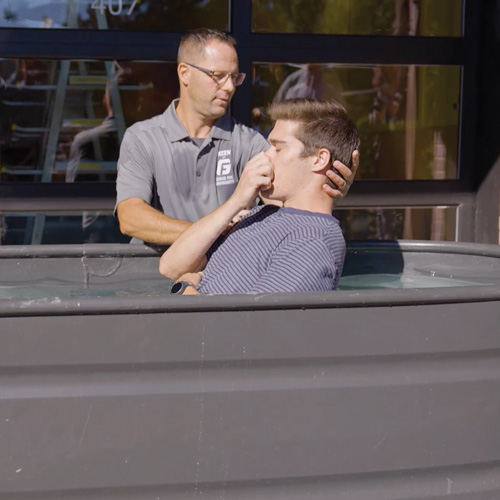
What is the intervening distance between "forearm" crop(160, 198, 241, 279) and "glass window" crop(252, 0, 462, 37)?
234 cm

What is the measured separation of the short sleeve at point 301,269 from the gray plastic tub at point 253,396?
269 millimetres

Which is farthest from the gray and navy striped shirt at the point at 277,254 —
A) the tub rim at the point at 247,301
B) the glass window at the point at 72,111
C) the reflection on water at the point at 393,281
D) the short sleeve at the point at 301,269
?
the glass window at the point at 72,111

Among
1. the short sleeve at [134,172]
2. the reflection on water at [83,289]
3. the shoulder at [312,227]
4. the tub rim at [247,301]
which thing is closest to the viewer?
the tub rim at [247,301]

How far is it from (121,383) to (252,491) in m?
0.34

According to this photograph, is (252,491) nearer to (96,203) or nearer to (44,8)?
(96,203)

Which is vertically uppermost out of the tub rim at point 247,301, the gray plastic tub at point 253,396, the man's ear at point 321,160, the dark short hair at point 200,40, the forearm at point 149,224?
the dark short hair at point 200,40

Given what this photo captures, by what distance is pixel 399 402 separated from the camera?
1.91m

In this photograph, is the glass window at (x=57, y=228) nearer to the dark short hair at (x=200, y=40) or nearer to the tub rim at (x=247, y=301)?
the dark short hair at (x=200, y=40)

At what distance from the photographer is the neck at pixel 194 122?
10.6 ft

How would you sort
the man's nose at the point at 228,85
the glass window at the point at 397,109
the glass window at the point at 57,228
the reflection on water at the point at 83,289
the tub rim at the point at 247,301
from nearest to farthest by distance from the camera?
the tub rim at the point at 247,301 → the reflection on water at the point at 83,289 → the man's nose at the point at 228,85 → the glass window at the point at 57,228 → the glass window at the point at 397,109

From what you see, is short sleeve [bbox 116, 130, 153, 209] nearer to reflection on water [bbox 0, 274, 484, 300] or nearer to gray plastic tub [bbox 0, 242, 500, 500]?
reflection on water [bbox 0, 274, 484, 300]

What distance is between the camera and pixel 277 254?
7.45 feet

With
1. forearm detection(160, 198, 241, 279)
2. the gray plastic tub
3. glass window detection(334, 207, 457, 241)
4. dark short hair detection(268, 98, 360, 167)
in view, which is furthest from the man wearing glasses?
glass window detection(334, 207, 457, 241)

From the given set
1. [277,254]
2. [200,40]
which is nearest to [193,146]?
[200,40]
